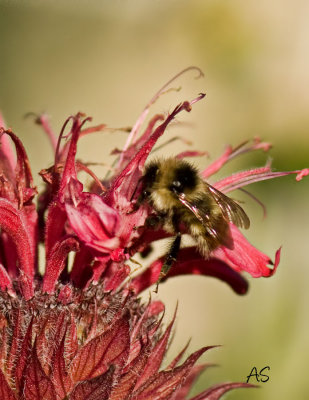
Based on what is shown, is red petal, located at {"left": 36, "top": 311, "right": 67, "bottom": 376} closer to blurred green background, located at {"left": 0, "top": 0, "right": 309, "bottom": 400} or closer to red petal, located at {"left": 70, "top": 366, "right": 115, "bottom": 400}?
red petal, located at {"left": 70, "top": 366, "right": 115, "bottom": 400}

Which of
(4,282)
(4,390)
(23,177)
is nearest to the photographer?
(4,390)

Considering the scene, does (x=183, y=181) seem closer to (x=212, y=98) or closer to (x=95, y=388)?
(x=95, y=388)

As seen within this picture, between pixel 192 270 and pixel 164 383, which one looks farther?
pixel 192 270

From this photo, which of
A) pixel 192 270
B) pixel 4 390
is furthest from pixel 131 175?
pixel 4 390

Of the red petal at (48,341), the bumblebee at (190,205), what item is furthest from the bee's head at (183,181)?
the red petal at (48,341)

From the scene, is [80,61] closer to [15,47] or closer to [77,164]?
[15,47]

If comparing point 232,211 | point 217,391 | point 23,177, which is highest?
point 23,177

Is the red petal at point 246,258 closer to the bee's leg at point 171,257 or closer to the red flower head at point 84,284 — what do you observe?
the red flower head at point 84,284

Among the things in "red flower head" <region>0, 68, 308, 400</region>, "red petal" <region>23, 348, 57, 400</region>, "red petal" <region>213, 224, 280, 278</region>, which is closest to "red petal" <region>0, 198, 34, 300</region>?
"red flower head" <region>0, 68, 308, 400</region>
